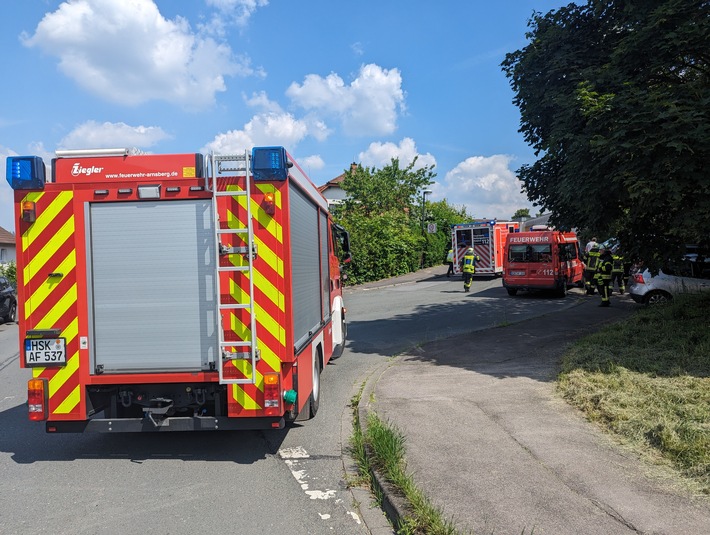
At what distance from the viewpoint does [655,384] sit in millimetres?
6039

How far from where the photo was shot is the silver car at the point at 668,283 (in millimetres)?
12250

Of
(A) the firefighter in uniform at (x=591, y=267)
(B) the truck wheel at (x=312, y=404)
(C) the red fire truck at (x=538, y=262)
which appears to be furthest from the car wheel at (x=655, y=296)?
(B) the truck wheel at (x=312, y=404)

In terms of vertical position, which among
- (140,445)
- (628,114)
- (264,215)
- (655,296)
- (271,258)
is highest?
(628,114)

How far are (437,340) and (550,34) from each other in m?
5.73

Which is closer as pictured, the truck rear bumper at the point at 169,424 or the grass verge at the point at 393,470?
the grass verge at the point at 393,470

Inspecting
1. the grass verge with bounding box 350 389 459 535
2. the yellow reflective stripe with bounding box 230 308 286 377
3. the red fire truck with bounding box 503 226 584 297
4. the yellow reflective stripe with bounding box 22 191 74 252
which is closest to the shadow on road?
the grass verge with bounding box 350 389 459 535

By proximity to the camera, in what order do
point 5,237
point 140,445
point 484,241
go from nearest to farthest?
point 140,445
point 484,241
point 5,237

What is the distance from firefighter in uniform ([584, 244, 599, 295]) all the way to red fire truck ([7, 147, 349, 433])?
1375 centimetres

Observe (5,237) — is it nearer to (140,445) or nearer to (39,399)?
(140,445)

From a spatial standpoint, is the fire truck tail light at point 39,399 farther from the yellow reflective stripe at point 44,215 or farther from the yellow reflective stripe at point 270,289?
the yellow reflective stripe at point 270,289

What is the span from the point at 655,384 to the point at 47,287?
622 cm

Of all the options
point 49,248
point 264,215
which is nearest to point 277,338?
point 264,215

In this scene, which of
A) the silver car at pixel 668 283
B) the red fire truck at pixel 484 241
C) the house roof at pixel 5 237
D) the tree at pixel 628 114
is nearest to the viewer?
the tree at pixel 628 114

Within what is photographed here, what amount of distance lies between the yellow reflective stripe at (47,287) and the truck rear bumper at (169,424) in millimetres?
1025
